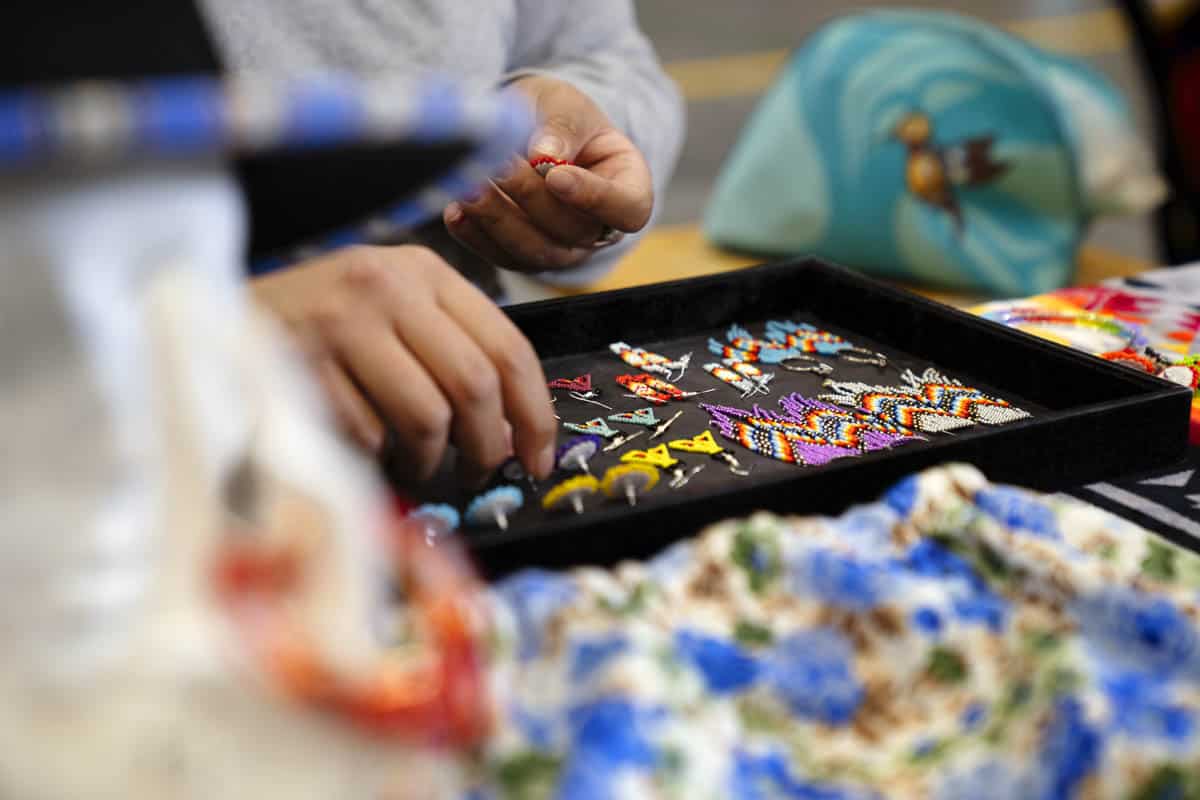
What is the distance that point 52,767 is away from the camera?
0.28 meters

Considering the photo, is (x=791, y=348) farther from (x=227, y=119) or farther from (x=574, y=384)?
(x=227, y=119)

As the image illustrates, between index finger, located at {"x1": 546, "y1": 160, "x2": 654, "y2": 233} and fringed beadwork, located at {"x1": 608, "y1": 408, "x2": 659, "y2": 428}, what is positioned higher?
index finger, located at {"x1": 546, "y1": 160, "x2": 654, "y2": 233}

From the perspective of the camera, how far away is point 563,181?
738 millimetres

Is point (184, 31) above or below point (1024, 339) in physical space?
above

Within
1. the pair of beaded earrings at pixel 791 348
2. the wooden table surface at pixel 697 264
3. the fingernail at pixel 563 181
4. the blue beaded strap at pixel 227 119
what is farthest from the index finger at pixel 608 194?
the wooden table surface at pixel 697 264

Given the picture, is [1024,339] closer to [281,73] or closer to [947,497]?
[947,497]

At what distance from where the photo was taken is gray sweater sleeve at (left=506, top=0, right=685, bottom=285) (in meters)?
0.97

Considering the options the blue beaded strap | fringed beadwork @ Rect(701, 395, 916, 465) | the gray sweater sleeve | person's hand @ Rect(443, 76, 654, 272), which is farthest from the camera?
the gray sweater sleeve

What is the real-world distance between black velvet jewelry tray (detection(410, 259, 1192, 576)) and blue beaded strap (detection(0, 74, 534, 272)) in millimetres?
216

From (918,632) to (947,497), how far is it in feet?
0.27

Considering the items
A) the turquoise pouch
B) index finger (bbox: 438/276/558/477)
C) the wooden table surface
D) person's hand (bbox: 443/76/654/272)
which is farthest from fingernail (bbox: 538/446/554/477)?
the turquoise pouch

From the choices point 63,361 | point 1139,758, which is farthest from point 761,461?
point 63,361

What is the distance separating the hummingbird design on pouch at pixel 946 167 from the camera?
146 centimetres

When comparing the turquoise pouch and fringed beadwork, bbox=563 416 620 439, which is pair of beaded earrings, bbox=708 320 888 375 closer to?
fringed beadwork, bbox=563 416 620 439
